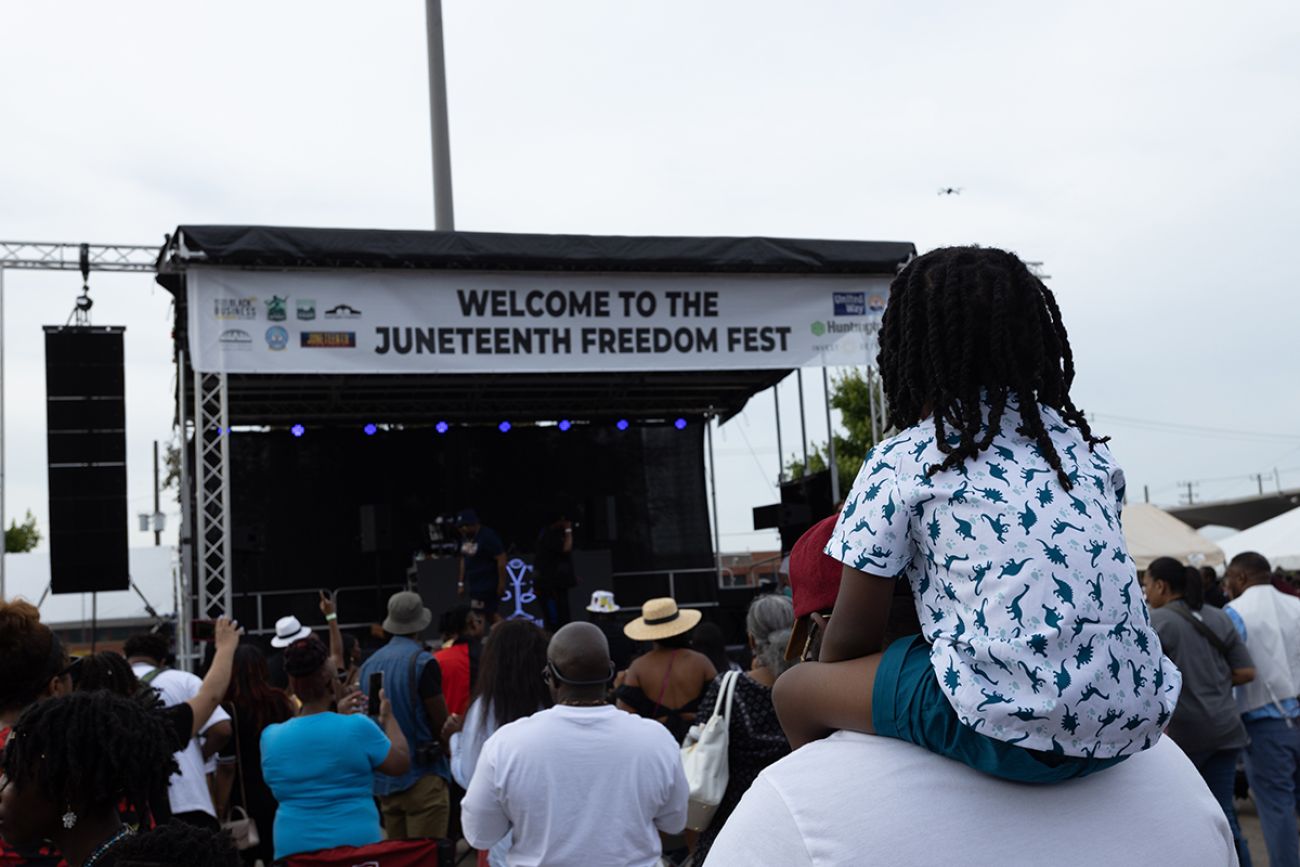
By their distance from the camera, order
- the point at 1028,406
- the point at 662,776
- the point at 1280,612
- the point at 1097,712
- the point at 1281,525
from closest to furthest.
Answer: the point at 1097,712 → the point at 1028,406 → the point at 662,776 → the point at 1280,612 → the point at 1281,525

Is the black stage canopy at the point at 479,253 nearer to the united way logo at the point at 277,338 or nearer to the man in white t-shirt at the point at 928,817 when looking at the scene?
the united way logo at the point at 277,338

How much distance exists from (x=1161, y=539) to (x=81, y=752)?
1828 cm

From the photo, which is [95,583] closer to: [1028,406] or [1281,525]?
[1028,406]

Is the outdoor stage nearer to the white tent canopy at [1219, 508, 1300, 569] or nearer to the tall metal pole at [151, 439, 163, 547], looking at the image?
the white tent canopy at [1219, 508, 1300, 569]

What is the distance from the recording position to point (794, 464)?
2977 centimetres

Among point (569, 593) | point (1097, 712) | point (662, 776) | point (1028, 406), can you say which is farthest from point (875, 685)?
point (569, 593)

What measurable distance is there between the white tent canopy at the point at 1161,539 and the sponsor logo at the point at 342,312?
11763mm

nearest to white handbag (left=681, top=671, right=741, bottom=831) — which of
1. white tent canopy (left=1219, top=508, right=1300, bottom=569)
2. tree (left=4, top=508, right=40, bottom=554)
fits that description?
white tent canopy (left=1219, top=508, right=1300, bottom=569)

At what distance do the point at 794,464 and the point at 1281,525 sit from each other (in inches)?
550

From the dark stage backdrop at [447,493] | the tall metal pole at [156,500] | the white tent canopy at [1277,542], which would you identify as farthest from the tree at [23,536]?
the white tent canopy at [1277,542]

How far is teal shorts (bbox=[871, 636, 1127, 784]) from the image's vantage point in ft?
3.88

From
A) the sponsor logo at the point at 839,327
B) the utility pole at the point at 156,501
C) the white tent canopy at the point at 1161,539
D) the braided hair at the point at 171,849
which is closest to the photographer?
the braided hair at the point at 171,849

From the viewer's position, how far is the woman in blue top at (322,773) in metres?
4.22

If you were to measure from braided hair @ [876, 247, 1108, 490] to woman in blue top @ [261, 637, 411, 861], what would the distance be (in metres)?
3.36
